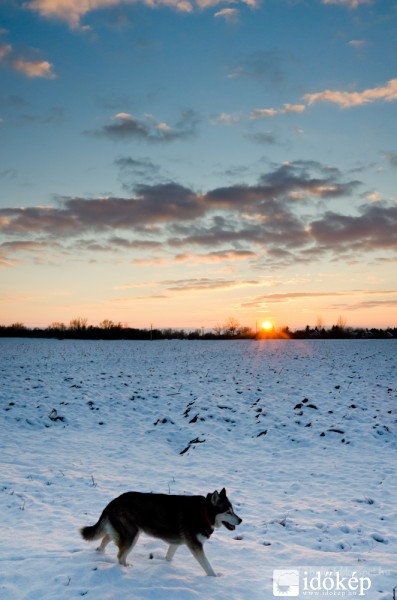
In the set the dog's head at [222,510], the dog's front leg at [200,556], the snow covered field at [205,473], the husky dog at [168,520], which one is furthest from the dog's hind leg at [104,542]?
the dog's head at [222,510]

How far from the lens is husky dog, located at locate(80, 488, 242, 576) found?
20.7 ft

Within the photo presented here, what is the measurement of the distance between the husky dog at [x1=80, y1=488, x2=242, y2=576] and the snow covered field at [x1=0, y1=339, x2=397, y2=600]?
458 millimetres

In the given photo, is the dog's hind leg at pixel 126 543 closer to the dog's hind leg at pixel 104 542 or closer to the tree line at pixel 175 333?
the dog's hind leg at pixel 104 542

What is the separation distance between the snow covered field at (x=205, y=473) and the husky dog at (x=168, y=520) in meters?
0.46

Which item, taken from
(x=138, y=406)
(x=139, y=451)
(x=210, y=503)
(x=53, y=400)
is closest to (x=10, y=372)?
(x=53, y=400)

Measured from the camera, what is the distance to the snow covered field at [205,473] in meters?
6.40

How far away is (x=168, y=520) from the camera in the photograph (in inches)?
248

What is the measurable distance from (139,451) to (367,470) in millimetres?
6644

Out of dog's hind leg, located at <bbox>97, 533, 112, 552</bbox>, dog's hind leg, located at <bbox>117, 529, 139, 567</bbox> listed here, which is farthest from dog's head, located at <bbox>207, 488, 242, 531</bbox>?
dog's hind leg, located at <bbox>97, 533, 112, 552</bbox>

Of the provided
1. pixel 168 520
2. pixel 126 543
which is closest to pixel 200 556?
pixel 168 520

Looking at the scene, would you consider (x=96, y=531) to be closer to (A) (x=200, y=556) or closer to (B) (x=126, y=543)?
(B) (x=126, y=543)

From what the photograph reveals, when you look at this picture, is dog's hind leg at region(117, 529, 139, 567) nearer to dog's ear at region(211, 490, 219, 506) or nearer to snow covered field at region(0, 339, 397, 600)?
snow covered field at region(0, 339, 397, 600)

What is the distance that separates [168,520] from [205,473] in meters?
5.89

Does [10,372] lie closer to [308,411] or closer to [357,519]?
[308,411]
